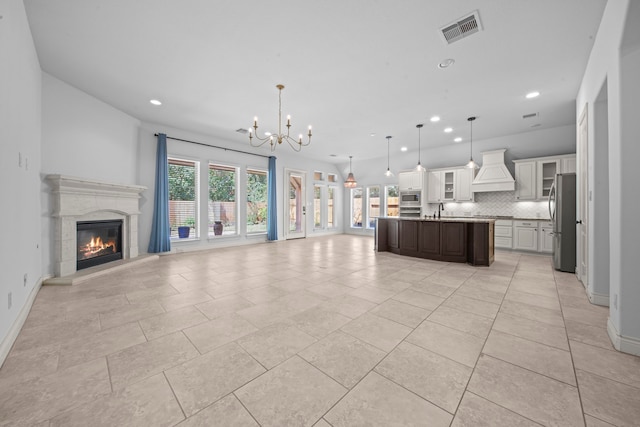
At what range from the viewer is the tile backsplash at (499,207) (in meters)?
6.59

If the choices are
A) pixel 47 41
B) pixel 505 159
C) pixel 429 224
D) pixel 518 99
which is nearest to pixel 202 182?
pixel 47 41

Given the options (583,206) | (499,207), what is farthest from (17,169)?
(499,207)

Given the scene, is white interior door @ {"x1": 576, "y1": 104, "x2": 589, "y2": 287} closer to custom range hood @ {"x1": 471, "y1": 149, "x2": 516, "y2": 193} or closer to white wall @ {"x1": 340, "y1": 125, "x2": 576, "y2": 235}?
custom range hood @ {"x1": 471, "y1": 149, "x2": 516, "y2": 193}

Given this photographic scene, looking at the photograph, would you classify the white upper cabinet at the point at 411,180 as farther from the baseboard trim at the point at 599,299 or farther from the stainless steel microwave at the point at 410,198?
the baseboard trim at the point at 599,299

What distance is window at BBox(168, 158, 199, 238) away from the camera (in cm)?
641

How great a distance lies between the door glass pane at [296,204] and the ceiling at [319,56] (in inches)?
161

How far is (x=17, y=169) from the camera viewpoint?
2.51m

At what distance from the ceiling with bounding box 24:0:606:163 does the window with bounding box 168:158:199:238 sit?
140 cm

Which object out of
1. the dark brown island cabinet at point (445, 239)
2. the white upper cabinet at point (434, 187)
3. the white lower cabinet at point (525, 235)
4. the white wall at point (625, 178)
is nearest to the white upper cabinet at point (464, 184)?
the white upper cabinet at point (434, 187)

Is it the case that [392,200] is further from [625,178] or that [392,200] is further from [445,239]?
[625,178]

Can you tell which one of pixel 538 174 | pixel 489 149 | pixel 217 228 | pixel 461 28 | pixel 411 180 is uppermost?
pixel 461 28

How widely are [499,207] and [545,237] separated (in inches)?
52.8

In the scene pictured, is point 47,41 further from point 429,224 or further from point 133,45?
point 429,224

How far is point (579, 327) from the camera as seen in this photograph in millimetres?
2402
